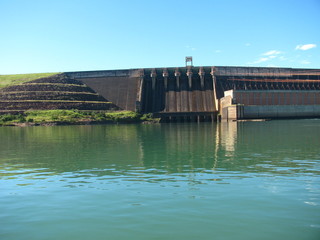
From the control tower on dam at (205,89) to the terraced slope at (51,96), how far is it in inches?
118

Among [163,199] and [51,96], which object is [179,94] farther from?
[163,199]

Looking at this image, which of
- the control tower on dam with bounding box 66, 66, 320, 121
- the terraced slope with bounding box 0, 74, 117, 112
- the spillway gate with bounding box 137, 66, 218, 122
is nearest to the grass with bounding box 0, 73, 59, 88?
the terraced slope with bounding box 0, 74, 117, 112

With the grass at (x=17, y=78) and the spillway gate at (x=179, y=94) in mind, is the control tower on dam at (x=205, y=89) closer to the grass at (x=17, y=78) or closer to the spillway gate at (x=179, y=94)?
the spillway gate at (x=179, y=94)

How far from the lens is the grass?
96.9 m

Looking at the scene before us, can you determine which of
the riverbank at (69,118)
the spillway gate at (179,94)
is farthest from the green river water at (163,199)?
the spillway gate at (179,94)

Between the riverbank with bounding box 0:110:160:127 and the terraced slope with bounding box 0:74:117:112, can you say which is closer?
the riverbank with bounding box 0:110:160:127

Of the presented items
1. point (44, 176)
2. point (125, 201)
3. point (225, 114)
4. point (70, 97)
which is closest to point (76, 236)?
point (125, 201)

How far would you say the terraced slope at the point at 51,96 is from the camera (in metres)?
82.6

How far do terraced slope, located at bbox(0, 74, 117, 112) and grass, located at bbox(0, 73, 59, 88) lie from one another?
3989mm

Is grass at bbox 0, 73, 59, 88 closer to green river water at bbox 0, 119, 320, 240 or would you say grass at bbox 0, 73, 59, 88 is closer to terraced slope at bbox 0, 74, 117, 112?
terraced slope at bbox 0, 74, 117, 112

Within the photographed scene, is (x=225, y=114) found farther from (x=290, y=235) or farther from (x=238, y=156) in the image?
(x=290, y=235)

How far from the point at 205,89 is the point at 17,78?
194 feet

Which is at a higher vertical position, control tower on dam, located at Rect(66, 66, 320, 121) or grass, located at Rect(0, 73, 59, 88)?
grass, located at Rect(0, 73, 59, 88)

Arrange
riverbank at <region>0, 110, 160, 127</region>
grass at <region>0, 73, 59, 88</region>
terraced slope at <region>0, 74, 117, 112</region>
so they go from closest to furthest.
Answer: riverbank at <region>0, 110, 160, 127</region>, terraced slope at <region>0, 74, 117, 112</region>, grass at <region>0, 73, 59, 88</region>
